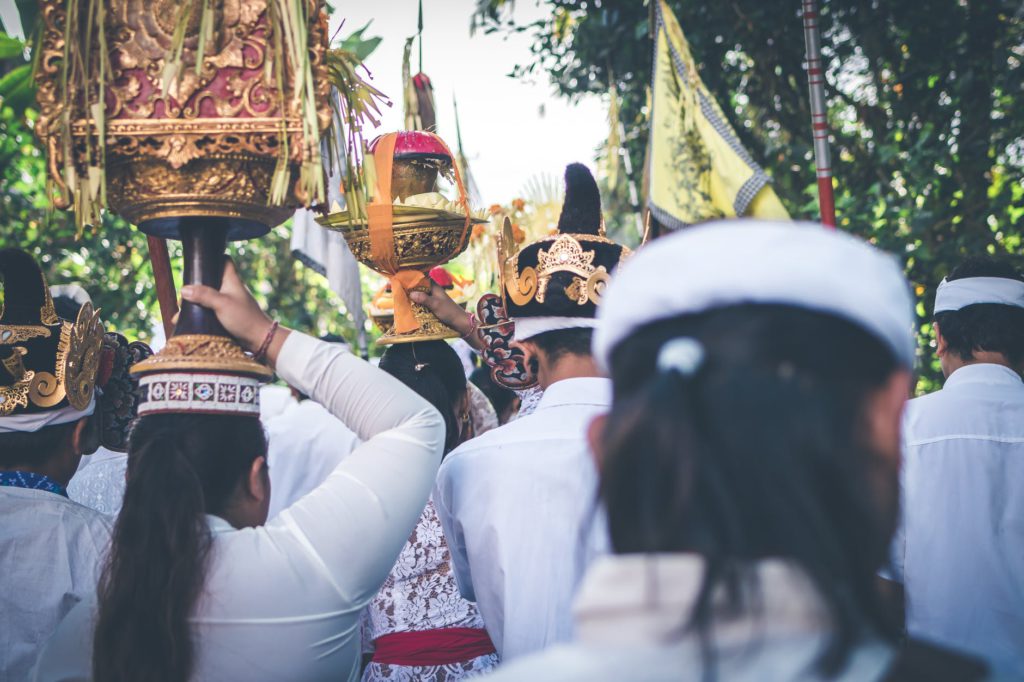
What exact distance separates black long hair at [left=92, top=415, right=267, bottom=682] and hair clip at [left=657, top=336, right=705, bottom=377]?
46.2 inches

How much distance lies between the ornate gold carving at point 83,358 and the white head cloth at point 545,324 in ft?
3.97

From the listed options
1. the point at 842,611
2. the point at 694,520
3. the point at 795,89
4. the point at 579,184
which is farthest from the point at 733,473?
the point at 795,89

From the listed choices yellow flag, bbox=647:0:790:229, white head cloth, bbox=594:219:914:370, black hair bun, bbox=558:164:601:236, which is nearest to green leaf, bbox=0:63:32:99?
black hair bun, bbox=558:164:601:236

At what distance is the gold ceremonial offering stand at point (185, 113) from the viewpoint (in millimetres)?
1887

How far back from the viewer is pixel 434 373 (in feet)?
11.0

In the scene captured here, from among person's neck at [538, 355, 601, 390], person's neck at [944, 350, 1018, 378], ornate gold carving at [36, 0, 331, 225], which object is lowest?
person's neck at [944, 350, 1018, 378]

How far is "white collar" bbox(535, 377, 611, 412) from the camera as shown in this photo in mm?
2598

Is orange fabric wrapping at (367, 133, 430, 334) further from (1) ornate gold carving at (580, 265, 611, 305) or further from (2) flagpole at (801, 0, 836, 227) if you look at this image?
(2) flagpole at (801, 0, 836, 227)

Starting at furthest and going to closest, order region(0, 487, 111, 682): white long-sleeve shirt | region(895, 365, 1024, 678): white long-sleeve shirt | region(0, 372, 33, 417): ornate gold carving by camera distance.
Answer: region(895, 365, 1024, 678): white long-sleeve shirt < region(0, 372, 33, 417): ornate gold carving < region(0, 487, 111, 682): white long-sleeve shirt

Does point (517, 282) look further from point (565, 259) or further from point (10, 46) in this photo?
point (10, 46)

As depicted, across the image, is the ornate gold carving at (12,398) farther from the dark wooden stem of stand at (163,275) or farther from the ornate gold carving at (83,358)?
the dark wooden stem of stand at (163,275)

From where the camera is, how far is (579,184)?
2883mm

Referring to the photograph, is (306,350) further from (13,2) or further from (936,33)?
(936,33)

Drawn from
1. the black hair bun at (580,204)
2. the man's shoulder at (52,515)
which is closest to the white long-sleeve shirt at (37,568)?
the man's shoulder at (52,515)
